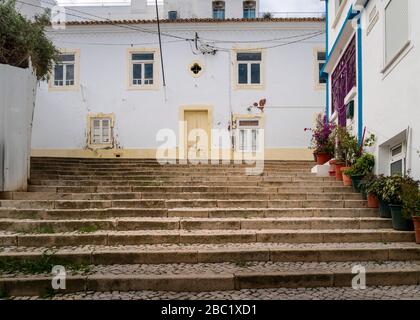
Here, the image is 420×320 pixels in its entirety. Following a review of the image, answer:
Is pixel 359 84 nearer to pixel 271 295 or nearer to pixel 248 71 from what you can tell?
pixel 271 295

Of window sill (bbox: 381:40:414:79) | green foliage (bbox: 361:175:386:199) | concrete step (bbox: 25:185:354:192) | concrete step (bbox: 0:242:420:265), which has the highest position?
window sill (bbox: 381:40:414:79)

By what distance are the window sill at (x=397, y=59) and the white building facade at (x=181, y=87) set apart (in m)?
9.32

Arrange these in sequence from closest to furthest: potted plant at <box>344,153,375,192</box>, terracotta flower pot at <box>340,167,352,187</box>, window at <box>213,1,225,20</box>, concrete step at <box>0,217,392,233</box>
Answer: concrete step at <box>0,217,392,233</box> < potted plant at <box>344,153,375,192</box> < terracotta flower pot at <box>340,167,352,187</box> < window at <box>213,1,225,20</box>

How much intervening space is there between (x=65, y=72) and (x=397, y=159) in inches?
553

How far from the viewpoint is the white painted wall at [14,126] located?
805 cm

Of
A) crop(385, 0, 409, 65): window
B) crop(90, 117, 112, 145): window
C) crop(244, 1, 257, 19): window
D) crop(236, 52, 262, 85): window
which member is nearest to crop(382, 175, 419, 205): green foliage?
crop(385, 0, 409, 65): window

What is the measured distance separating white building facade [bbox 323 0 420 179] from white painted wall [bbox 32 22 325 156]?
5.78 m

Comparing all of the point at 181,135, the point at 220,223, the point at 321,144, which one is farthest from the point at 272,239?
the point at 181,135

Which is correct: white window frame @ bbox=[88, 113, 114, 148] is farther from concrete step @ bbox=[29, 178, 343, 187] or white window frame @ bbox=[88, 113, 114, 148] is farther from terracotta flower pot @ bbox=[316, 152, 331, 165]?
terracotta flower pot @ bbox=[316, 152, 331, 165]

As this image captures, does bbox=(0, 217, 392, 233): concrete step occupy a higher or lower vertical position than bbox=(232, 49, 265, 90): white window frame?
lower

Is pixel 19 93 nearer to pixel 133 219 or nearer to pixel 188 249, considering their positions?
pixel 133 219

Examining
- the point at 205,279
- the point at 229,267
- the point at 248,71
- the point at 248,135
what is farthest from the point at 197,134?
the point at 205,279

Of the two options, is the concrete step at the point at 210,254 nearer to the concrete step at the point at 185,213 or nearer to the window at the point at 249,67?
the concrete step at the point at 185,213

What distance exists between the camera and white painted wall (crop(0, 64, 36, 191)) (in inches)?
317
